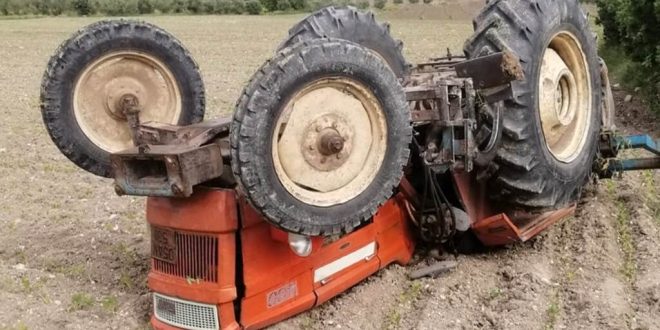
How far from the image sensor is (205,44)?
24.8 metres

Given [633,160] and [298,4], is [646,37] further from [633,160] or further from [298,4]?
[298,4]

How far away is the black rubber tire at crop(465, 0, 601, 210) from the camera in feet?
A: 14.9

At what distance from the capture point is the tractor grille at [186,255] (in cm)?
392

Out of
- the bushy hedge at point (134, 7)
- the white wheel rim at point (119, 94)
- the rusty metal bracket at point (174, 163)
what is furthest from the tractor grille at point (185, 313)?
the bushy hedge at point (134, 7)

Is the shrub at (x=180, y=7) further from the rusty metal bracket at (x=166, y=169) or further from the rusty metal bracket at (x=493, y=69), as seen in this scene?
the rusty metal bracket at (x=166, y=169)

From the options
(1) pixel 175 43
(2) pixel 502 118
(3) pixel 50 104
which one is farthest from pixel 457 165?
(3) pixel 50 104

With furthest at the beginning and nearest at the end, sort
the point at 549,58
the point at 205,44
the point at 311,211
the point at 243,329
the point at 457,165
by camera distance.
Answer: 1. the point at 205,44
2. the point at 549,58
3. the point at 457,165
4. the point at 243,329
5. the point at 311,211

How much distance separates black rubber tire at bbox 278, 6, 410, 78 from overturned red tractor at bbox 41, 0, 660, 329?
A: 1 cm

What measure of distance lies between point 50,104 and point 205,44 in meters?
20.6

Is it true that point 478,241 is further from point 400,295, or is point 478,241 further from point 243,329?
point 243,329

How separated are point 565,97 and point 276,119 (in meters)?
2.63

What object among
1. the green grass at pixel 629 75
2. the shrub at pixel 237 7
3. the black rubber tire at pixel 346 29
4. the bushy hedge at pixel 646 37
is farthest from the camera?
the shrub at pixel 237 7

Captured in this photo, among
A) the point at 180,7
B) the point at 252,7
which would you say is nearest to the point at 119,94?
the point at 252,7

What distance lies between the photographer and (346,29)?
518cm
